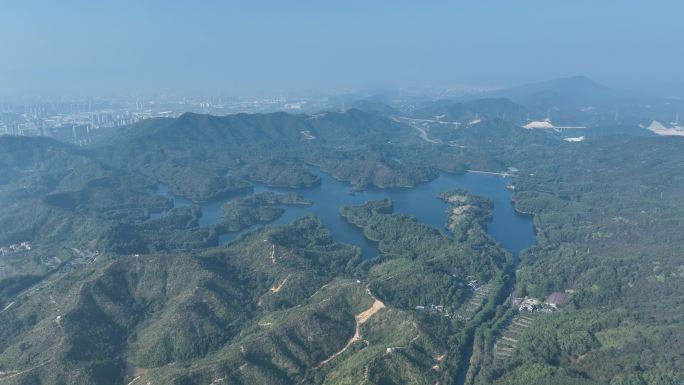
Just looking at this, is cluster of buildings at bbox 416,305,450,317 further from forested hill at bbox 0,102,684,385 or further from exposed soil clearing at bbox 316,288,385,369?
exposed soil clearing at bbox 316,288,385,369

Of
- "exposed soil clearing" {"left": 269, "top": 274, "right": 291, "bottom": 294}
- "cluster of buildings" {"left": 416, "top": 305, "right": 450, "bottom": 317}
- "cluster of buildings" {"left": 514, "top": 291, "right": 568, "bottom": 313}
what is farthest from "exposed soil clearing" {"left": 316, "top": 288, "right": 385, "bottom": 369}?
"cluster of buildings" {"left": 514, "top": 291, "right": 568, "bottom": 313}

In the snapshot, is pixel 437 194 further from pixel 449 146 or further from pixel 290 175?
pixel 449 146

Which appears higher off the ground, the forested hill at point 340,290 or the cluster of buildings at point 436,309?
the forested hill at point 340,290

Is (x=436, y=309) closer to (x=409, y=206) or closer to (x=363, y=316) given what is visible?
(x=363, y=316)

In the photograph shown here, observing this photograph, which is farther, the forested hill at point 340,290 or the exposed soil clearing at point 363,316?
the exposed soil clearing at point 363,316

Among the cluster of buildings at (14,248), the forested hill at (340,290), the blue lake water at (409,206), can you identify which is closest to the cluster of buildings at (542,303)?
the forested hill at (340,290)

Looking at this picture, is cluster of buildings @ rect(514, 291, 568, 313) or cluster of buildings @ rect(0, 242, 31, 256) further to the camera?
cluster of buildings @ rect(0, 242, 31, 256)

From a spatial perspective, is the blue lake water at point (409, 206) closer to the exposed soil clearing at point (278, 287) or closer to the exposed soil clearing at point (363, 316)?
the exposed soil clearing at point (278, 287)
